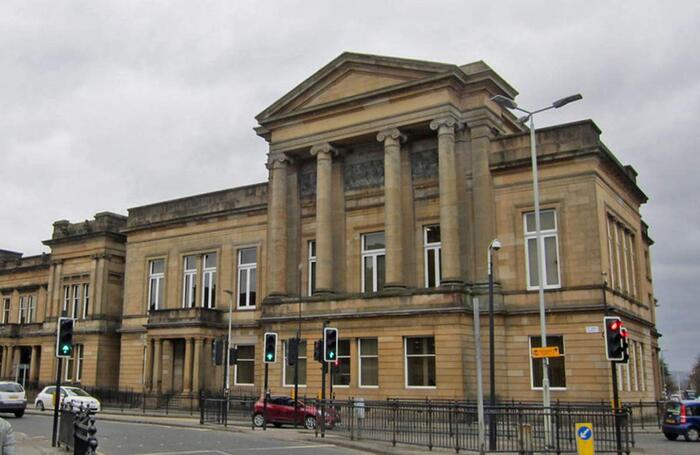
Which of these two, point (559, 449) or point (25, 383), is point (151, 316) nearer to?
point (25, 383)

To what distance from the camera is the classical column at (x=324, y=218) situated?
42.7m

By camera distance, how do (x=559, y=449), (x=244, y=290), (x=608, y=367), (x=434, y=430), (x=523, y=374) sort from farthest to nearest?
(x=244, y=290) < (x=523, y=374) < (x=608, y=367) < (x=434, y=430) < (x=559, y=449)

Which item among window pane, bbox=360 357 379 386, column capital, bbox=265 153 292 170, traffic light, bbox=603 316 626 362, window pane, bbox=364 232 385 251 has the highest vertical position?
column capital, bbox=265 153 292 170

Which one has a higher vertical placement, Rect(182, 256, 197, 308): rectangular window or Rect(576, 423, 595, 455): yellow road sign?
Rect(182, 256, 197, 308): rectangular window

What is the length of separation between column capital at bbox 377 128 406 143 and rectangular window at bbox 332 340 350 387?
38.1ft

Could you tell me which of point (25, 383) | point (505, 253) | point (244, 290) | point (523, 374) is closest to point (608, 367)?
point (523, 374)

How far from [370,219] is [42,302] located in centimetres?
3920

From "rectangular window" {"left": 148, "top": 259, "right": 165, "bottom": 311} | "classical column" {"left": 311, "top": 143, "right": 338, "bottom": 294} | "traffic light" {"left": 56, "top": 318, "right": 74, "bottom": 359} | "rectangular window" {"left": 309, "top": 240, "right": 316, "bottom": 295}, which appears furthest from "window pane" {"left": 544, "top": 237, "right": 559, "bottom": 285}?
"rectangular window" {"left": 148, "top": 259, "right": 165, "bottom": 311}

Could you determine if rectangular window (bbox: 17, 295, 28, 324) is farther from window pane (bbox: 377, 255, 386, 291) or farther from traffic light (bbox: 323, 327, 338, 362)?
traffic light (bbox: 323, 327, 338, 362)

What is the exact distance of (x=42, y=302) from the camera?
67.9m

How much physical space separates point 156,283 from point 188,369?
10036 mm

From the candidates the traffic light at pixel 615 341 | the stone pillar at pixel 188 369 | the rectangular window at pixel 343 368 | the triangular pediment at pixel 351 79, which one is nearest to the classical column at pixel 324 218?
the triangular pediment at pixel 351 79

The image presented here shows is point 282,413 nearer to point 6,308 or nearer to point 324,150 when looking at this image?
point 324,150

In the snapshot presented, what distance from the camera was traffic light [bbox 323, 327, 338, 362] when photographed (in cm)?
2819
